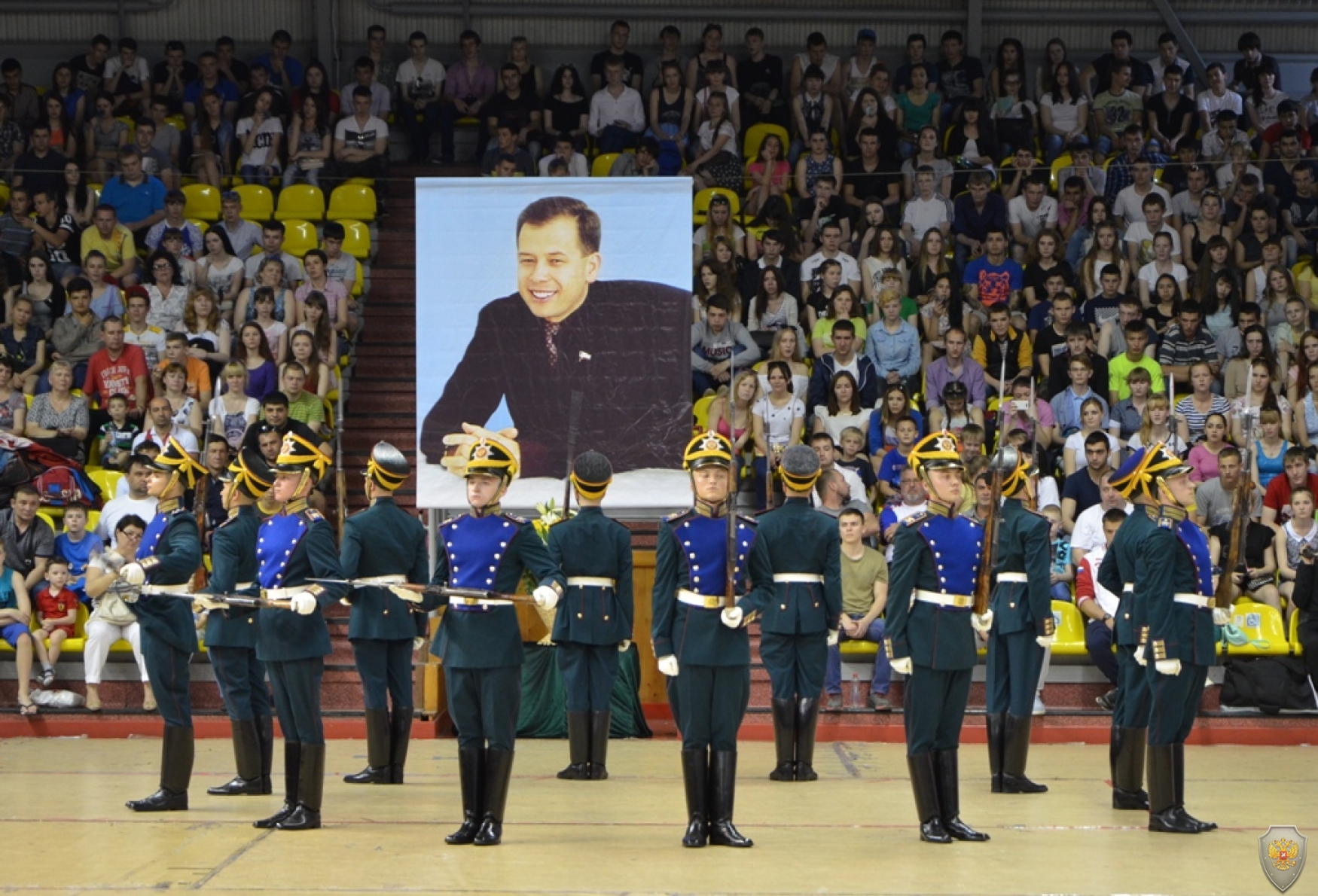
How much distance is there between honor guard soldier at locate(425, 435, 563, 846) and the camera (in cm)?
793

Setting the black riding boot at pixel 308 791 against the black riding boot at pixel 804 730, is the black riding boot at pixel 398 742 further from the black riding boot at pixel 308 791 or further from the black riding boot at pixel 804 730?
the black riding boot at pixel 804 730

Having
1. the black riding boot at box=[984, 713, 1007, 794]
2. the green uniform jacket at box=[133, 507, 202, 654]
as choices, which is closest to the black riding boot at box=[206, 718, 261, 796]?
the green uniform jacket at box=[133, 507, 202, 654]

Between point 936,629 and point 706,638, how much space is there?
1068 mm

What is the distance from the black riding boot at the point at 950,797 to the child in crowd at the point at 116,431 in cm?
812

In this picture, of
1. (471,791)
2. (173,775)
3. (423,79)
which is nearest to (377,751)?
(173,775)

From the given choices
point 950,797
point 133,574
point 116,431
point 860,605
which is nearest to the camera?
point 950,797

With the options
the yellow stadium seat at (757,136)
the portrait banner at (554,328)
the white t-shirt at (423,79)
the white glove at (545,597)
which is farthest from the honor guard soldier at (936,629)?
the white t-shirt at (423,79)

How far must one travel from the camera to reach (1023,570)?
1000 centimetres

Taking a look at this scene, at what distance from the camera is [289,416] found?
548 inches

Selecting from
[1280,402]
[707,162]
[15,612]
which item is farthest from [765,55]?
[15,612]

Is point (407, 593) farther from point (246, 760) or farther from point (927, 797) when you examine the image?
point (927, 797)

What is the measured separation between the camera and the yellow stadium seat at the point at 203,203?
1706 centimetres

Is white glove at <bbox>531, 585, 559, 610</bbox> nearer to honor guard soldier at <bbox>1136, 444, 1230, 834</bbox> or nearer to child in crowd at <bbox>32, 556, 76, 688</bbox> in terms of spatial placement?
honor guard soldier at <bbox>1136, 444, 1230, 834</bbox>

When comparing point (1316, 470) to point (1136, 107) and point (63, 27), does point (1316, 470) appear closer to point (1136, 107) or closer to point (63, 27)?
point (1136, 107)
